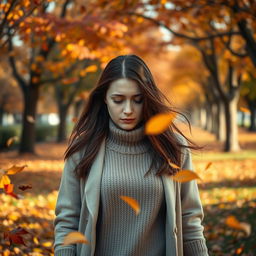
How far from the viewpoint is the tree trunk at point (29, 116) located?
15.8 meters

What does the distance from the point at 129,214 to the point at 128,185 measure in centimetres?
16

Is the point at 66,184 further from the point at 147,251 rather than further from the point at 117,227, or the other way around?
the point at 147,251

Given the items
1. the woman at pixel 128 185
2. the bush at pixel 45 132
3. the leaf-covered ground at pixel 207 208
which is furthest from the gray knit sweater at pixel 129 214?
the bush at pixel 45 132

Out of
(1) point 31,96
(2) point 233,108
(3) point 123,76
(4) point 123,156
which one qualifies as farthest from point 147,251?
(2) point 233,108

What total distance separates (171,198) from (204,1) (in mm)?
7108

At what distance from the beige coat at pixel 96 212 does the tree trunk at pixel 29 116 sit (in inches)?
526

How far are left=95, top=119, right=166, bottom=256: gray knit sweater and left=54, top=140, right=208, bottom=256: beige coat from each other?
0.20 feet

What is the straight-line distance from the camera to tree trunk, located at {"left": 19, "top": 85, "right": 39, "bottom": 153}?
15.8m

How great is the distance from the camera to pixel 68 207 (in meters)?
2.41

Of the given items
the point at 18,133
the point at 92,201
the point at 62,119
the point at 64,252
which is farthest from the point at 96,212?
the point at 62,119

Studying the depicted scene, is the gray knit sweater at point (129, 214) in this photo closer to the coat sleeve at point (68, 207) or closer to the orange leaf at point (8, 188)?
the coat sleeve at point (68, 207)

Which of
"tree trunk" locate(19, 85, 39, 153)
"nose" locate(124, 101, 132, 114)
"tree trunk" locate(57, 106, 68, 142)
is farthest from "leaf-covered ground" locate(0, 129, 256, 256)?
"tree trunk" locate(57, 106, 68, 142)

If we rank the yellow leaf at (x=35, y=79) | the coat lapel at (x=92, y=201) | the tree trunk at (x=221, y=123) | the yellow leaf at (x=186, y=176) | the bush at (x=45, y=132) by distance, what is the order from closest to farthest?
1. the yellow leaf at (x=186, y=176)
2. the coat lapel at (x=92, y=201)
3. the yellow leaf at (x=35, y=79)
4. the tree trunk at (x=221, y=123)
5. the bush at (x=45, y=132)

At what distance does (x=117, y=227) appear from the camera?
237cm
